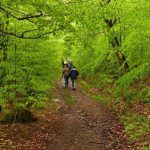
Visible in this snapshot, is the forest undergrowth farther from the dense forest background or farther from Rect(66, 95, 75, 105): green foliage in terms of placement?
Rect(66, 95, 75, 105): green foliage

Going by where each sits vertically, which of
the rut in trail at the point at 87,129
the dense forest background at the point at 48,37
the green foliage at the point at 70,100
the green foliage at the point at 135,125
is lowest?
the green foliage at the point at 70,100

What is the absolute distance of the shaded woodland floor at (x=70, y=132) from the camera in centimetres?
1437

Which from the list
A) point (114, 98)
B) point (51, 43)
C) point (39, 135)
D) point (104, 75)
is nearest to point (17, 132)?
point (39, 135)

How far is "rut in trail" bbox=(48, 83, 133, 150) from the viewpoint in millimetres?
14396

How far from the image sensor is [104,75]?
34219 millimetres

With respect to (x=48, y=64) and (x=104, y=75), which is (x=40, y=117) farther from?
(x=104, y=75)

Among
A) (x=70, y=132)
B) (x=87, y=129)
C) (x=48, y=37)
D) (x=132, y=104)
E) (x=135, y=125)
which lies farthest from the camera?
(x=132, y=104)

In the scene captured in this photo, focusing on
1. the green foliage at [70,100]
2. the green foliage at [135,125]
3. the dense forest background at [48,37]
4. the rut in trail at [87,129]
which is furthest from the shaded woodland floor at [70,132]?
the green foliage at [70,100]

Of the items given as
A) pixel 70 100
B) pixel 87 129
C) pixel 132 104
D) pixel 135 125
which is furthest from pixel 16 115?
pixel 70 100

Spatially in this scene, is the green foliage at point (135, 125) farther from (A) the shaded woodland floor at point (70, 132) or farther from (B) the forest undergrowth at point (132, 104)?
(A) the shaded woodland floor at point (70, 132)

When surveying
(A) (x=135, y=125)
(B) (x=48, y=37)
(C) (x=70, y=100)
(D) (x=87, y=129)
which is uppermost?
(B) (x=48, y=37)

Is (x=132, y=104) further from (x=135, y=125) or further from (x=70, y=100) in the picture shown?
(x=70, y=100)

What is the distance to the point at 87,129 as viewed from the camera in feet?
56.6

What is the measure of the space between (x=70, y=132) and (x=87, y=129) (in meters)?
0.98
